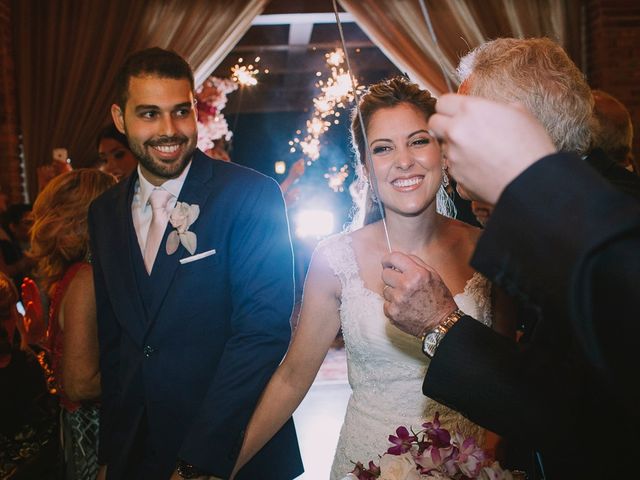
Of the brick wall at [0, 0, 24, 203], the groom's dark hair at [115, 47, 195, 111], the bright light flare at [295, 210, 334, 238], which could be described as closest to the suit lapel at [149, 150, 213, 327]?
the groom's dark hair at [115, 47, 195, 111]

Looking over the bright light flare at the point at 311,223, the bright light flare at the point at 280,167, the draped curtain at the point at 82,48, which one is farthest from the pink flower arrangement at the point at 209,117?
the bright light flare at the point at 280,167

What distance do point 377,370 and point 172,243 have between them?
0.87m

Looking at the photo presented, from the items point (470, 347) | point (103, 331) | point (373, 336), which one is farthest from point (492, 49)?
point (103, 331)

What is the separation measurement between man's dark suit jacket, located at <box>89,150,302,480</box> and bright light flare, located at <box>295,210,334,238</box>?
9.18 meters

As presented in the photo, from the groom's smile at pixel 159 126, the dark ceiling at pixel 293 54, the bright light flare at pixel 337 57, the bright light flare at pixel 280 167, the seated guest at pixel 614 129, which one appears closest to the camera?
the groom's smile at pixel 159 126

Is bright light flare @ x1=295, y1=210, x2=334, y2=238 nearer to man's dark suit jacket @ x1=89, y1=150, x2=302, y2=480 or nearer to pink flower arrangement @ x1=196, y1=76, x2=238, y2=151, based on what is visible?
pink flower arrangement @ x1=196, y1=76, x2=238, y2=151

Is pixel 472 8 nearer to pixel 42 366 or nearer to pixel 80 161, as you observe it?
pixel 80 161

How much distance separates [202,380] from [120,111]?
1006 millimetres

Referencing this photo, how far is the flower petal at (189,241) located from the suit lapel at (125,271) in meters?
0.21

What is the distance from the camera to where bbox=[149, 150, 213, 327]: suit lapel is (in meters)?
1.92

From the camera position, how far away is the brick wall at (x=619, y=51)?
20.2 feet

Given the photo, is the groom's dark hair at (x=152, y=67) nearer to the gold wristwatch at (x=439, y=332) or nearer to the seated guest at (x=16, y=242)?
the gold wristwatch at (x=439, y=332)

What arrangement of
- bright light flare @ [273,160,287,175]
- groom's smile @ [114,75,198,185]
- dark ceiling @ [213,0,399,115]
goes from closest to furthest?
groom's smile @ [114,75,198,185] → dark ceiling @ [213,0,399,115] → bright light flare @ [273,160,287,175]

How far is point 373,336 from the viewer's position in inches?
88.7
